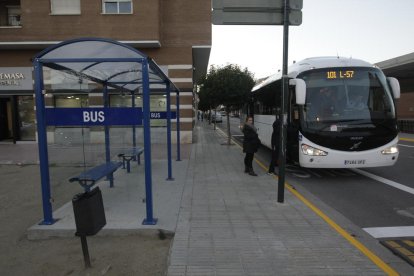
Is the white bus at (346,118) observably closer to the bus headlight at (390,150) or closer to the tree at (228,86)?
the bus headlight at (390,150)

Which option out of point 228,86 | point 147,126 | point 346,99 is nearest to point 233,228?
point 147,126

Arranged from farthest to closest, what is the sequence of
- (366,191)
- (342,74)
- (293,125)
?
(293,125) < (342,74) < (366,191)

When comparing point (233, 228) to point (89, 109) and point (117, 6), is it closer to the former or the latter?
point (89, 109)

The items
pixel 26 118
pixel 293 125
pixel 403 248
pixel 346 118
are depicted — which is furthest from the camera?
pixel 26 118

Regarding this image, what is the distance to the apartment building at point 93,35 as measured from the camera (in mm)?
16062

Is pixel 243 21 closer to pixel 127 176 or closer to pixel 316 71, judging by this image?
pixel 316 71

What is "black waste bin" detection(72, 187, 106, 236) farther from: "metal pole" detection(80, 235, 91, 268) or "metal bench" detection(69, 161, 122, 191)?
"metal bench" detection(69, 161, 122, 191)

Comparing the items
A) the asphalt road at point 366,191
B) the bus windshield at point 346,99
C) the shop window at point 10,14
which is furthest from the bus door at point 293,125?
the shop window at point 10,14

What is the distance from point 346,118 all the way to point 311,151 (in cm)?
115

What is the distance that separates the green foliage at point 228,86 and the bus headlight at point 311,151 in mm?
8783

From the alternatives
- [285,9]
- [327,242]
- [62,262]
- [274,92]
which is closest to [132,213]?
[62,262]

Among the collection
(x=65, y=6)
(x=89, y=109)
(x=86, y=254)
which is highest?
(x=65, y=6)

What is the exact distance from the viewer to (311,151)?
323 inches

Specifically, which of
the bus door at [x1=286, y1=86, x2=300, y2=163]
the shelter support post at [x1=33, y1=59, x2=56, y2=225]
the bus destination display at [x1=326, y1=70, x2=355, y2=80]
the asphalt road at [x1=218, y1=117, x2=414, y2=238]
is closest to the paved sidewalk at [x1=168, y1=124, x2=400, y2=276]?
the asphalt road at [x1=218, y1=117, x2=414, y2=238]
